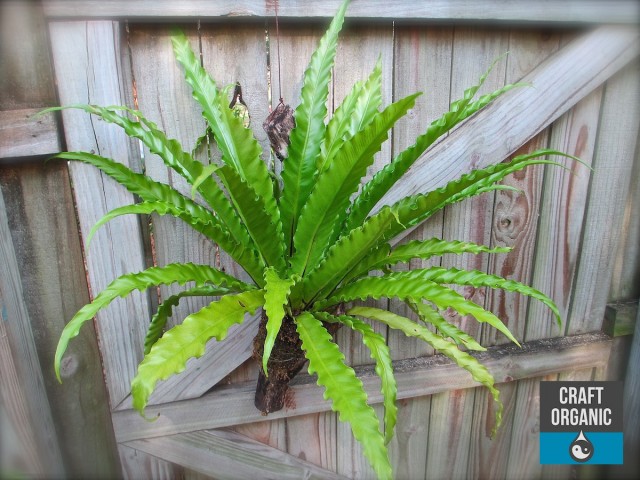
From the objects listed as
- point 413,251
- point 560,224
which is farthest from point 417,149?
point 560,224

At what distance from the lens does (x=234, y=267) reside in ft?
3.92

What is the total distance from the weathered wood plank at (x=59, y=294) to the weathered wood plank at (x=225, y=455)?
6.3 inches

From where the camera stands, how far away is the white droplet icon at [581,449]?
158 cm

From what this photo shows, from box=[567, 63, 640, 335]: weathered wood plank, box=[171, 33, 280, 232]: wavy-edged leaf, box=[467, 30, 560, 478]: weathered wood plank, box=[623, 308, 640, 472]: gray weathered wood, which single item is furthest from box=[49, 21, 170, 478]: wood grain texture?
box=[623, 308, 640, 472]: gray weathered wood

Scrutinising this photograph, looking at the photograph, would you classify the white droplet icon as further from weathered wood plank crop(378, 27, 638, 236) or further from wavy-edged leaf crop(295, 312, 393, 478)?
wavy-edged leaf crop(295, 312, 393, 478)

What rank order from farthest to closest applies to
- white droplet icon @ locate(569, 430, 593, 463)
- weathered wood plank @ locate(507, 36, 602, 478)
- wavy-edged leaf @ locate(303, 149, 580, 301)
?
white droplet icon @ locate(569, 430, 593, 463) < weathered wood plank @ locate(507, 36, 602, 478) < wavy-edged leaf @ locate(303, 149, 580, 301)

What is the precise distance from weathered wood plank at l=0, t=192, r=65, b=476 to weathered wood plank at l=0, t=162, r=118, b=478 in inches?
1.0

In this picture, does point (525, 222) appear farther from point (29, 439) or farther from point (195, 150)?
point (29, 439)

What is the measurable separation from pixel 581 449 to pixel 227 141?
1729mm

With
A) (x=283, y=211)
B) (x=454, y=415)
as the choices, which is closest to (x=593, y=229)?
(x=454, y=415)

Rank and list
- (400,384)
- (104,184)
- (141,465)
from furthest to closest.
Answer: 1. (400,384)
2. (141,465)
3. (104,184)

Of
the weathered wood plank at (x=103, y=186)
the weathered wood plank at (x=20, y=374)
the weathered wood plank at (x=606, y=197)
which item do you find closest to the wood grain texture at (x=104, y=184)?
the weathered wood plank at (x=103, y=186)

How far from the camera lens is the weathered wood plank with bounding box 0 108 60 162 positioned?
0.99 m

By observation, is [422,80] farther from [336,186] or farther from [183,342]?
[183,342]
